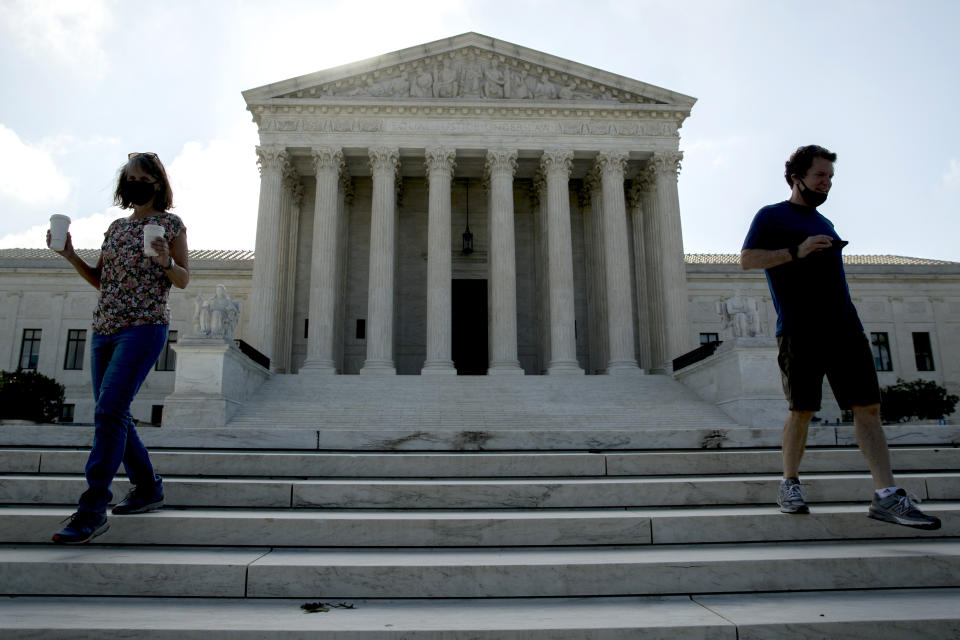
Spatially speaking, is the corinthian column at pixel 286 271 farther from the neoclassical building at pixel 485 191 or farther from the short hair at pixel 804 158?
the short hair at pixel 804 158

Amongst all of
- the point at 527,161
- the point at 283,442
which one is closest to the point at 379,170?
the point at 527,161

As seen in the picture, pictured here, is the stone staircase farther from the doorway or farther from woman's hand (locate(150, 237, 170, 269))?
the doorway

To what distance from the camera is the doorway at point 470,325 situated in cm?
3130

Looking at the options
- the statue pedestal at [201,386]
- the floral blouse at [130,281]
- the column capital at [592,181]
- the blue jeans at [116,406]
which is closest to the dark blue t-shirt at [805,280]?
the floral blouse at [130,281]

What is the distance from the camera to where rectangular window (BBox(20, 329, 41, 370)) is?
36.0 metres

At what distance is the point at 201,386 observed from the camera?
703 inches

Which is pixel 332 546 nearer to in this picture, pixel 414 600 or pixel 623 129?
pixel 414 600

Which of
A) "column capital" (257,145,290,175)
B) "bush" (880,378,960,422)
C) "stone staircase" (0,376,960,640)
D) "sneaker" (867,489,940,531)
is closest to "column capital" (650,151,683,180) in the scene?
"column capital" (257,145,290,175)

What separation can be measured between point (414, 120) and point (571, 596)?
2581 cm

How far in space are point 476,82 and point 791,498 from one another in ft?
86.0

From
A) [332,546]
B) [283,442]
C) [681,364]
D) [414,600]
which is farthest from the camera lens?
[681,364]

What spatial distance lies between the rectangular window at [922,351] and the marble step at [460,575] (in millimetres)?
40662

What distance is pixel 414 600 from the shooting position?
4254 millimetres

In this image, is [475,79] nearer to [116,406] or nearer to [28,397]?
[28,397]
